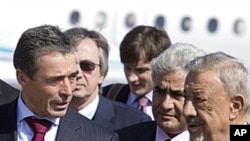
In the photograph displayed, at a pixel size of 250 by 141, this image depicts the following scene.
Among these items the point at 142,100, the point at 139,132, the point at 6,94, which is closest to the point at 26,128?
the point at 6,94

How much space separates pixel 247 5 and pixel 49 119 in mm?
14907

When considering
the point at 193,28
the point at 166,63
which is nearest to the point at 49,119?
the point at 166,63

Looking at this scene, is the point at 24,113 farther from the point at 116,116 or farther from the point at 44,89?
the point at 116,116

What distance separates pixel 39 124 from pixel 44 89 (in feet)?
0.65

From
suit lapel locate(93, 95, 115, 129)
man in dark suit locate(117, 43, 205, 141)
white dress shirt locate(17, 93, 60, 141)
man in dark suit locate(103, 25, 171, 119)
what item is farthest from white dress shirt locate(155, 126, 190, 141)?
man in dark suit locate(103, 25, 171, 119)

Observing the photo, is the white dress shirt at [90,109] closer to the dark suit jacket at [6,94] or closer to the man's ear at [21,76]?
the dark suit jacket at [6,94]

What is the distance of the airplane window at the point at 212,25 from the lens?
20.1 meters

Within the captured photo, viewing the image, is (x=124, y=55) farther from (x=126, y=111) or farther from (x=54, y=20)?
(x=54, y=20)

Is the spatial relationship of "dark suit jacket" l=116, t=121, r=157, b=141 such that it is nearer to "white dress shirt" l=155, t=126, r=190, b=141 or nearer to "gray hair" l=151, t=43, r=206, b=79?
"white dress shirt" l=155, t=126, r=190, b=141

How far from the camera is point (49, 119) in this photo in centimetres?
596

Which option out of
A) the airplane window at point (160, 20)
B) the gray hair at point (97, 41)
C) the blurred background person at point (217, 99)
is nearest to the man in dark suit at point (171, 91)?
the blurred background person at point (217, 99)

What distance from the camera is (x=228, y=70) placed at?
538 cm

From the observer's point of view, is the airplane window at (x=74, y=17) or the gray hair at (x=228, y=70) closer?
the gray hair at (x=228, y=70)

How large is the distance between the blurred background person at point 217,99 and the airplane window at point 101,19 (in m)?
13.7
